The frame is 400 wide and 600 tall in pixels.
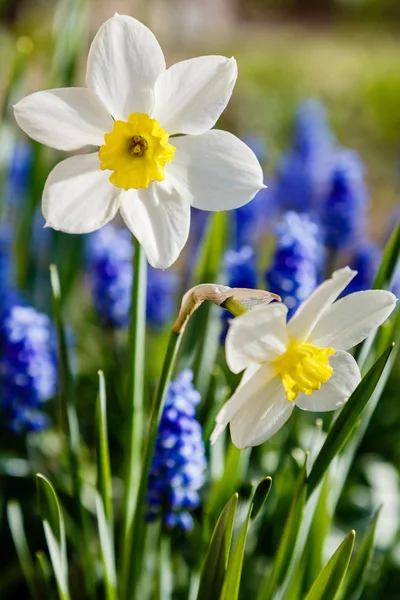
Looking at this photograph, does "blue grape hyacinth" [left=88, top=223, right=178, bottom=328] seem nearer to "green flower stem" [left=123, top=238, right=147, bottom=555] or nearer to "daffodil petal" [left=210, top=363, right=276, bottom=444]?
"green flower stem" [left=123, top=238, right=147, bottom=555]

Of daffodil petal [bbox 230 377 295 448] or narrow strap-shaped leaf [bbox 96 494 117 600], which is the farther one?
narrow strap-shaped leaf [bbox 96 494 117 600]

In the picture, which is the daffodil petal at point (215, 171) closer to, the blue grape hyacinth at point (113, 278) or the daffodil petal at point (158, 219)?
the daffodil petal at point (158, 219)

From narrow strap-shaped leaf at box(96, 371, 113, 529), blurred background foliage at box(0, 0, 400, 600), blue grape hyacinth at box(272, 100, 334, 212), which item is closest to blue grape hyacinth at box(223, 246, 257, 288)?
blurred background foliage at box(0, 0, 400, 600)

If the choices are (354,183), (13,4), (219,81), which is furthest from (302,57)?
(219,81)

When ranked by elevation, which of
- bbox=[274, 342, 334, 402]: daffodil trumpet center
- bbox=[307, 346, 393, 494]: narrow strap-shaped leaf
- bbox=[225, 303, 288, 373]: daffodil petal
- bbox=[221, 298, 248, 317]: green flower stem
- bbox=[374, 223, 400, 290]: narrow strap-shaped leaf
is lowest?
bbox=[307, 346, 393, 494]: narrow strap-shaped leaf

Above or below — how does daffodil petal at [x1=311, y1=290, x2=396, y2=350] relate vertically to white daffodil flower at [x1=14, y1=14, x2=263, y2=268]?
below

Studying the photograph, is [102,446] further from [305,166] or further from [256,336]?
[305,166]
